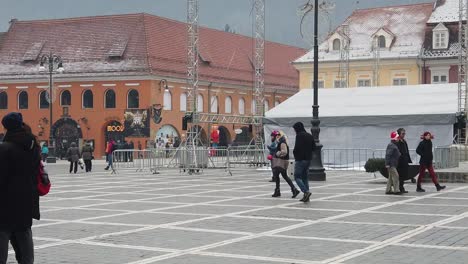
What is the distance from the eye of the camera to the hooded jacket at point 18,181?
756 centimetres

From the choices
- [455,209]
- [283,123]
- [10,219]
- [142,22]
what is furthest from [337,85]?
[10,219]

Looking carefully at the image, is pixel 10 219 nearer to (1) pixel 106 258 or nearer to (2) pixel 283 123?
(1) pixel 106 258

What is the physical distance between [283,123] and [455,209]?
2200 cm

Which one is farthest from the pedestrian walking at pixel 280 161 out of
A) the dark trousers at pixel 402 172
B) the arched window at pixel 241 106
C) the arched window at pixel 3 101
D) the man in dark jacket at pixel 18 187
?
the arched window at pixel 241 106

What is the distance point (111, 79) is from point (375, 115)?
105ft

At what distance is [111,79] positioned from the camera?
208ft

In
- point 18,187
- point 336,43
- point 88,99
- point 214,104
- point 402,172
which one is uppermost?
point 336,43

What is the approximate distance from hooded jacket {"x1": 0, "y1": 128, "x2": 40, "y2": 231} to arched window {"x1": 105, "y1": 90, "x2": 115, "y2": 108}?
56522 millimetres

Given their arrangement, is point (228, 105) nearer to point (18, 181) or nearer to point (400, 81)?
point (400, 81)

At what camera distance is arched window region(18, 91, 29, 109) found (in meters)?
67.8

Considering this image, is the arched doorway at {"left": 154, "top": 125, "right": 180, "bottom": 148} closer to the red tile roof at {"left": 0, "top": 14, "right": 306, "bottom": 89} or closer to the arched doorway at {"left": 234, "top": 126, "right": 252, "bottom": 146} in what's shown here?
the red tile roof at {"left": 0, "top": 14, "right": 306, "bottom": 89}

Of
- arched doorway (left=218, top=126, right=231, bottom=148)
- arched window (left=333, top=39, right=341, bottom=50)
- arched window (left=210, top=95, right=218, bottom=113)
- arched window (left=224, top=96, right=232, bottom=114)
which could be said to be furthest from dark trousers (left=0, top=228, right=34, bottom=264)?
arched window (left=224, top=96, right=232, bottom=114)

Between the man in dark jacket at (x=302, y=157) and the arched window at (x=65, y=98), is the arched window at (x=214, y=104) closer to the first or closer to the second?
the arched window at (x=65, y=98)

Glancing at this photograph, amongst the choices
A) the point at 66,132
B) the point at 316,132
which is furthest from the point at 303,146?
the point at 66,132
